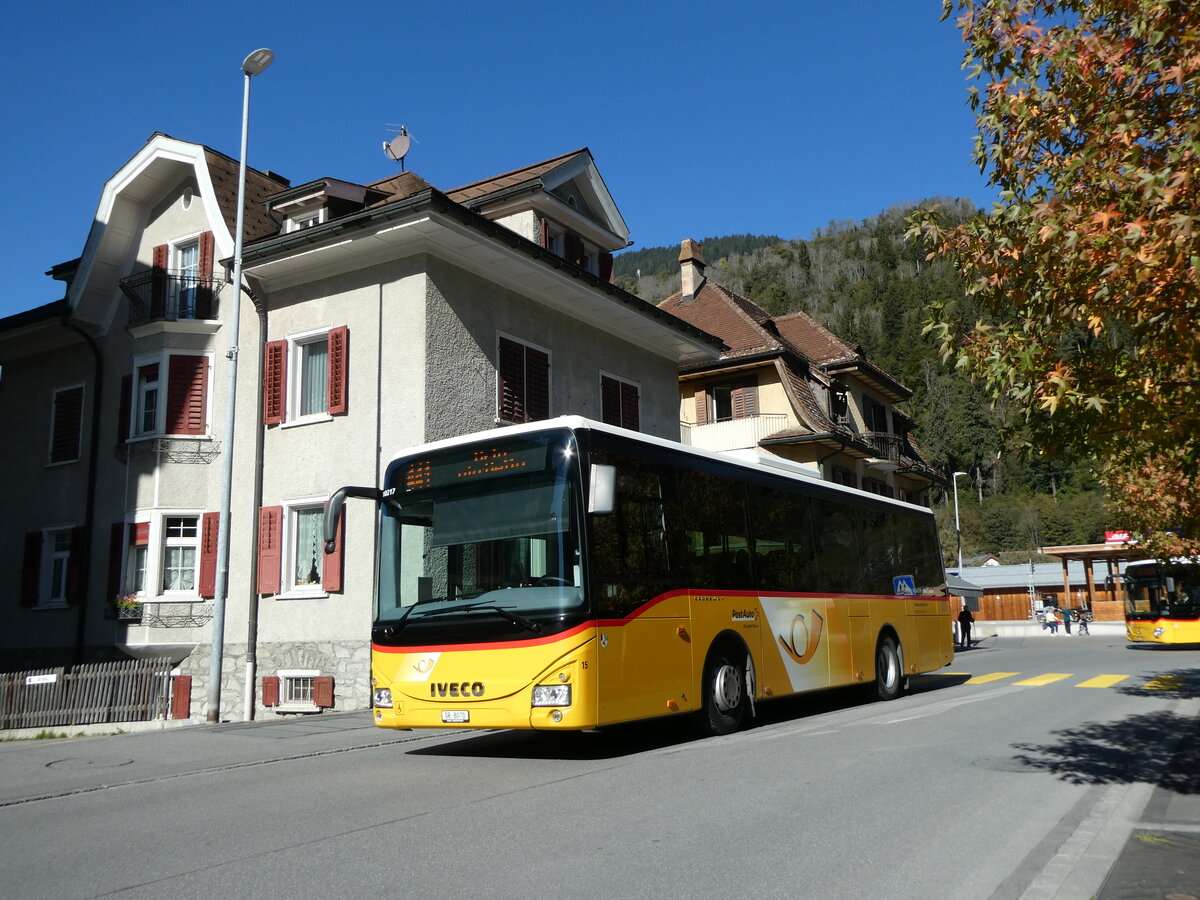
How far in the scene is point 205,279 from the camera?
2081cm

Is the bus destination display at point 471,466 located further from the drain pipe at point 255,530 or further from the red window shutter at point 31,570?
the red window shutter at point 31,570

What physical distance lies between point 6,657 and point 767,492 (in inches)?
706

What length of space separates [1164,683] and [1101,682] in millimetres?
1078

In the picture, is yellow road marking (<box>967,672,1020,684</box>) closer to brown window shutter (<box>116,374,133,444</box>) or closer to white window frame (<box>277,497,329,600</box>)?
white window frame (<box>277,497,329,600</box>)

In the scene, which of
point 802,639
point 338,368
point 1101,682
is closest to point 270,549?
point 338,368

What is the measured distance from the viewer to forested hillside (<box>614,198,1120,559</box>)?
103 meters

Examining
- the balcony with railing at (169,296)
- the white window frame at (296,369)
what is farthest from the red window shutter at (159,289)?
the white window frame at (296,369)

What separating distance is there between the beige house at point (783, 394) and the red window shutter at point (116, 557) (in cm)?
1678

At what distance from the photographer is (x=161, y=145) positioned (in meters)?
21.3

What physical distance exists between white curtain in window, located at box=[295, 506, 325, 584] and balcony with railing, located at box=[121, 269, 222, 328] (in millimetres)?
4868

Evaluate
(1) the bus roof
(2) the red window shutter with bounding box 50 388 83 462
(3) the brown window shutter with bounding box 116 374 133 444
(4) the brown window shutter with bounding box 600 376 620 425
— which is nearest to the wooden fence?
(3) the brown window shutter with bounding box 116 374 133 444

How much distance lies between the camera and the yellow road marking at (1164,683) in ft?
56.9

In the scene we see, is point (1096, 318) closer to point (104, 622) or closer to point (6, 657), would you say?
point (104, 622)

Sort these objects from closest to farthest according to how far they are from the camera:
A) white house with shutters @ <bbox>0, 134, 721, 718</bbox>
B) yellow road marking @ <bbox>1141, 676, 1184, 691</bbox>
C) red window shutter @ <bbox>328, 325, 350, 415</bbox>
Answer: yellow road marking @ <bbox>1141, 676, 1184, 691</bbox>
white house with shutters @ <bbox>0, 134, 721, 718</bbox>
red window shutter @ <bbox>328, 325, 350, 415</bbox>
